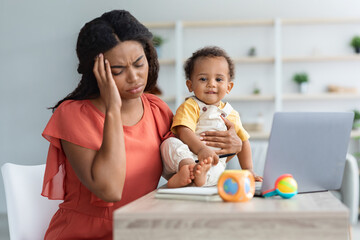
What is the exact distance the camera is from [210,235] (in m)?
0.93

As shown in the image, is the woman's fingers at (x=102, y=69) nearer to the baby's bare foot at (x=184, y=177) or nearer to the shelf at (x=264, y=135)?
the baby's bare foot at (x=184, y=177)

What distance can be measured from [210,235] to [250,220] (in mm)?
92

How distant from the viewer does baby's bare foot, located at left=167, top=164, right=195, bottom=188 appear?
1298 mm

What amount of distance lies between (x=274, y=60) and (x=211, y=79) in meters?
3.66

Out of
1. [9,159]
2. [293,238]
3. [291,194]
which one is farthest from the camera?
[9,159]

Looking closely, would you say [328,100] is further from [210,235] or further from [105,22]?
[210,235]

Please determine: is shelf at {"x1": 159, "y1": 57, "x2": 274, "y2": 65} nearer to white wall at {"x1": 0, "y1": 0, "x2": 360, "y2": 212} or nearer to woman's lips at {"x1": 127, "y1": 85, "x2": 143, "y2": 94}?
white wall at {"x1": 0, "y1": 0, "x2": 360, "y2": 212}

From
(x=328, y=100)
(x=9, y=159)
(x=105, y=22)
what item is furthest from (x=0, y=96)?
(x=105, y=22)

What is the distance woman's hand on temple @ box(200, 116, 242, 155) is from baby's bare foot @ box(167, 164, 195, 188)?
27cm

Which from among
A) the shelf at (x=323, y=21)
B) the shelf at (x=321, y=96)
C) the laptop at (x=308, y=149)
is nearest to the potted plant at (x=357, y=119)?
the shelf at (x=321, y=96)

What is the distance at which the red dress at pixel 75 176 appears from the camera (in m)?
1.39

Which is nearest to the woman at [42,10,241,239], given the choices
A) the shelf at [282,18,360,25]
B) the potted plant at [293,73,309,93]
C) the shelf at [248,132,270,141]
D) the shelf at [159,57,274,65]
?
the shelf at [248,132,270,141]

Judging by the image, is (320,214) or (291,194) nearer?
(320,214)

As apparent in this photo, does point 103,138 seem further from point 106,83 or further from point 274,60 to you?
point 274,60
